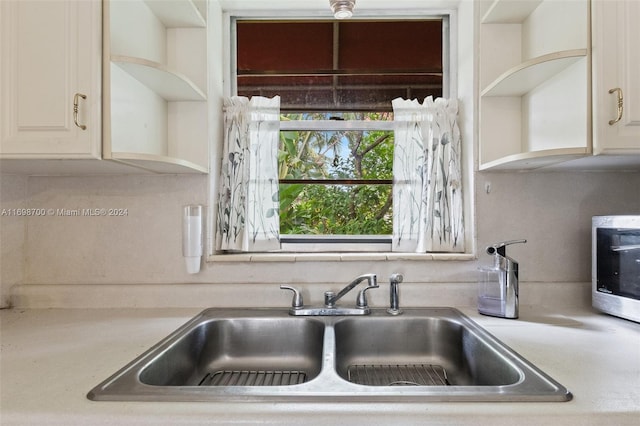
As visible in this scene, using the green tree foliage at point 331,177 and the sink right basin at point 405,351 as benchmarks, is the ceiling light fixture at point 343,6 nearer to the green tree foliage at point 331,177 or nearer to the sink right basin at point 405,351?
the green tree foliage at point 331,177

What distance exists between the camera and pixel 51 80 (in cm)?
105

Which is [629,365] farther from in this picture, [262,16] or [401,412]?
[262,16]

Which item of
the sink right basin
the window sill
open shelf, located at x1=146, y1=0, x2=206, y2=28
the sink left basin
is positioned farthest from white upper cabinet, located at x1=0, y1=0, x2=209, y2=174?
the sink right basin

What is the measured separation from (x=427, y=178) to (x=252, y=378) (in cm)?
103

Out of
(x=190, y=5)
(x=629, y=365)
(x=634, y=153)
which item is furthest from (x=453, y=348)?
(x=190, y=5)

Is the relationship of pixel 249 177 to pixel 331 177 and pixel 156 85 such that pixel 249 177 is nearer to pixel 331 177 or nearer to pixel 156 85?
pixel 331 177

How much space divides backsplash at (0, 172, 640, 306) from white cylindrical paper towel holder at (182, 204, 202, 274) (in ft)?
0.19

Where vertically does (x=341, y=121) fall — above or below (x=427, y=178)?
above

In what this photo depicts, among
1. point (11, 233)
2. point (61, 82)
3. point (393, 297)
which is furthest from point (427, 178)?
point (11, 233)

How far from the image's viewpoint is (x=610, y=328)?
1144 mm

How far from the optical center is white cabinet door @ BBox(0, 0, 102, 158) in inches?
40.9

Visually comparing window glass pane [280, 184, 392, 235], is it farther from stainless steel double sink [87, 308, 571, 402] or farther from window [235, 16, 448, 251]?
stainless steel double sink [87, 308, 571, 402]

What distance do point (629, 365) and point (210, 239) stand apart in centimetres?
133

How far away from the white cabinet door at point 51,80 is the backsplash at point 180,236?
42 centimetres
